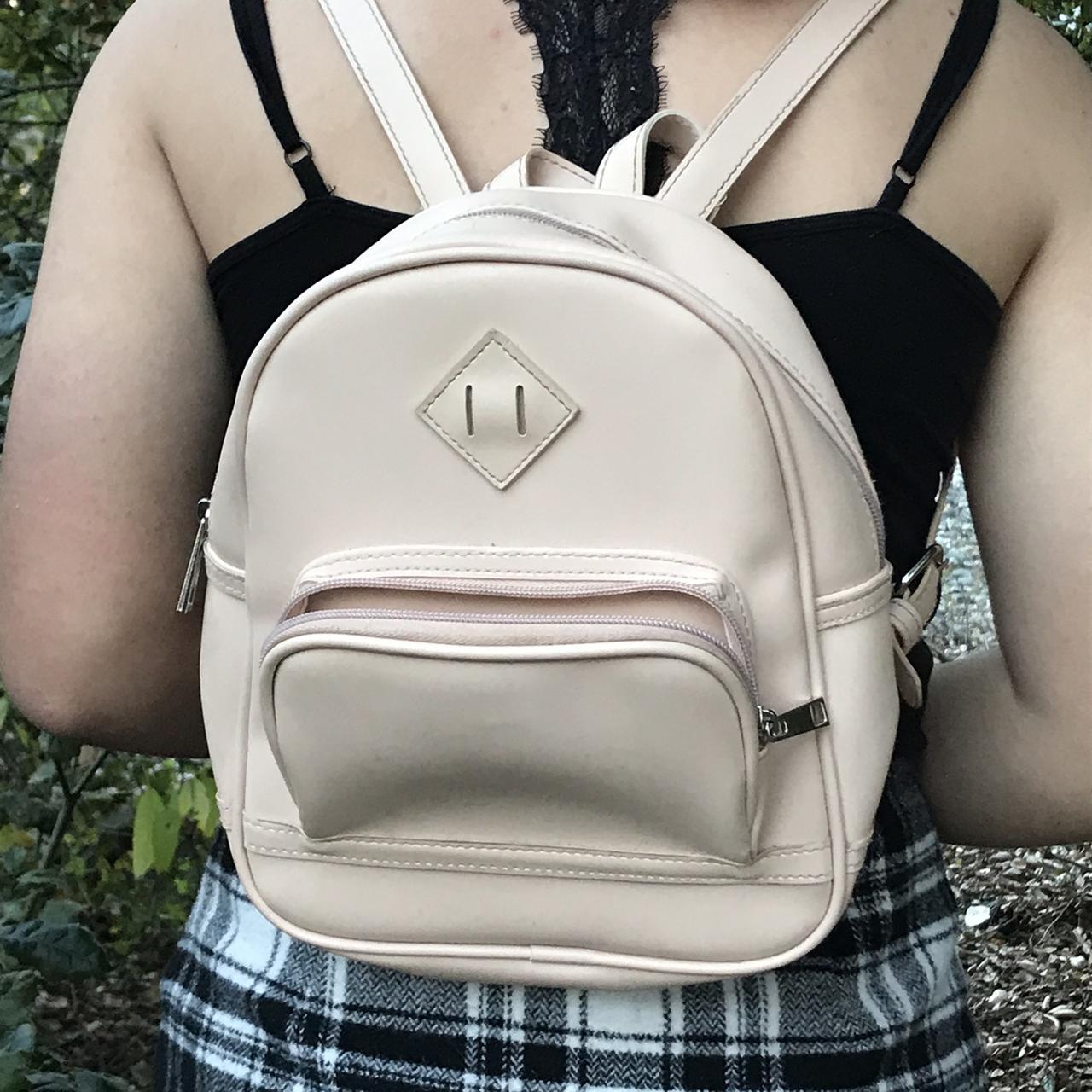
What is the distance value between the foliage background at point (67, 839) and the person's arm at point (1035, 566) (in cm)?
77

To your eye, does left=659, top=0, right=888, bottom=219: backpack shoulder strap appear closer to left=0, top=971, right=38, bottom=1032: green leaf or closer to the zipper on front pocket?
the zipper on front pocket

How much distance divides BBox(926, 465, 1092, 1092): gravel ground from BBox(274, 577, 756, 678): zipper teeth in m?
1.85

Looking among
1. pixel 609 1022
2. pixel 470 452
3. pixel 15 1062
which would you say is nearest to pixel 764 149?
pixel 470 452

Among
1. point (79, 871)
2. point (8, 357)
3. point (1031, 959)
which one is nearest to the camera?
point (8, 357)

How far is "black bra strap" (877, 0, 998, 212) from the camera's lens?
2.20 ft

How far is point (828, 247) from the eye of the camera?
67cm

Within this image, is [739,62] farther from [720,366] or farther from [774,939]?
[774,939]

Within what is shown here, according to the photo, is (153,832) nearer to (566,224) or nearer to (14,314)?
(14,314)

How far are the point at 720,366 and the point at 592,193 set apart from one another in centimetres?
12

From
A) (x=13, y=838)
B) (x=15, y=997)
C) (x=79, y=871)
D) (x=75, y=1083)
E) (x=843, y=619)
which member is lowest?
(x=79, y=871)

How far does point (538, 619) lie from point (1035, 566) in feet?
1.18

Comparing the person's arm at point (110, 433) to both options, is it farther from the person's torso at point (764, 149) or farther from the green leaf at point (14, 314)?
the green leaf at point (14, 314)

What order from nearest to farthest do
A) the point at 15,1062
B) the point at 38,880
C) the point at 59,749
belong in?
the point at 15,1062
the point at 38,880
the point at 59,749

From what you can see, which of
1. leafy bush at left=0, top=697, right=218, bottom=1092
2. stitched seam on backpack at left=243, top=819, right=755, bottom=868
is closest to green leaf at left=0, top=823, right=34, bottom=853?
leafy bush at left=0, top=697, right=218, bottom=1092
